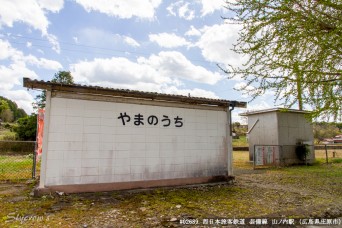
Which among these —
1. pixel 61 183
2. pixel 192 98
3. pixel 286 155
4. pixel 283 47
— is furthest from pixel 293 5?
pixel 286 155

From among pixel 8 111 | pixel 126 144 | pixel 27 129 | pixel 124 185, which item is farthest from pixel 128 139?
pixel 8 111

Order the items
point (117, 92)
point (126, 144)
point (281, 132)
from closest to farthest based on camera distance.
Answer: point (117, 92) → point (126, 144) → point (281, 132)

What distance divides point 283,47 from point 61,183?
6689 mm

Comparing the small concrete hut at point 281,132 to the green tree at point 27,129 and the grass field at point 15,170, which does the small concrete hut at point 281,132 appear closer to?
the grass field at point 15,170

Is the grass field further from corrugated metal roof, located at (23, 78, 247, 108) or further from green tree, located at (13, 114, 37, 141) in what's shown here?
green tree, located at (13, 114, 37, 141)

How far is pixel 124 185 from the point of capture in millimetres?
7410

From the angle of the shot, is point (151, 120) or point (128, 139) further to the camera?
point (151, 120)

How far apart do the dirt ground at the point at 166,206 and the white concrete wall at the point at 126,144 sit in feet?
1.83

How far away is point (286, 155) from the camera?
15.3 meters

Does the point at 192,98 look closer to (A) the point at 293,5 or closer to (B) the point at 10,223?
(A) the point at 293,5

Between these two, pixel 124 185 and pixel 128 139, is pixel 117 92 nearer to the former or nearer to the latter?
pixel 128 139

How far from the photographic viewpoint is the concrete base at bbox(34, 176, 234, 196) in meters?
6.63

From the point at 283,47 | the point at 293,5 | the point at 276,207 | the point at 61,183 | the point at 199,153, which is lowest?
the point at 276,207

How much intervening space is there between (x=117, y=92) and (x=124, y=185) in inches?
110
